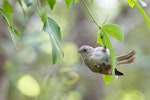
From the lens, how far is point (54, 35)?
1.44m

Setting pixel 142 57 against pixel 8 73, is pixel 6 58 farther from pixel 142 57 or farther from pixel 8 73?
pixel 142 57

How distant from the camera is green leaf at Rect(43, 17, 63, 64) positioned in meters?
1.40

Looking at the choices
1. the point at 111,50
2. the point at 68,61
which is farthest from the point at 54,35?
the point at 68,61

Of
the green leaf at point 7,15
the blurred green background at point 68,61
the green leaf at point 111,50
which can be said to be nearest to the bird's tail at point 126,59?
the green leaf at point 111,50

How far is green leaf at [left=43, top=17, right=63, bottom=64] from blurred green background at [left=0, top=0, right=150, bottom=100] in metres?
2.72

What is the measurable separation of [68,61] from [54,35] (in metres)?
4.19

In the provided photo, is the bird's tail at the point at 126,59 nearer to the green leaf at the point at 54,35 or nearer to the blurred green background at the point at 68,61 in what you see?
the green leaf at the point at 54,35

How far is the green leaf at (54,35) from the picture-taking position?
1.40 meters

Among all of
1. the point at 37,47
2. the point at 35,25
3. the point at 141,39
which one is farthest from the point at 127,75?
the point at 37,47

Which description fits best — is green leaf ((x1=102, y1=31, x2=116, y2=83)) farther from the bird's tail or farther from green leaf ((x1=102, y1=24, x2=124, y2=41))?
the bird's tail

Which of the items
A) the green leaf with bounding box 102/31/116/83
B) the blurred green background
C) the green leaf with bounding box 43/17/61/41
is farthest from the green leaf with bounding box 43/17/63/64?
the blurred green background

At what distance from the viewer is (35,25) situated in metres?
5.62

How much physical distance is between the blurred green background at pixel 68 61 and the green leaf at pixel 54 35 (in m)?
2.72

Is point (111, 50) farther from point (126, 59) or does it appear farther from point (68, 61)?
point (68, 61)
